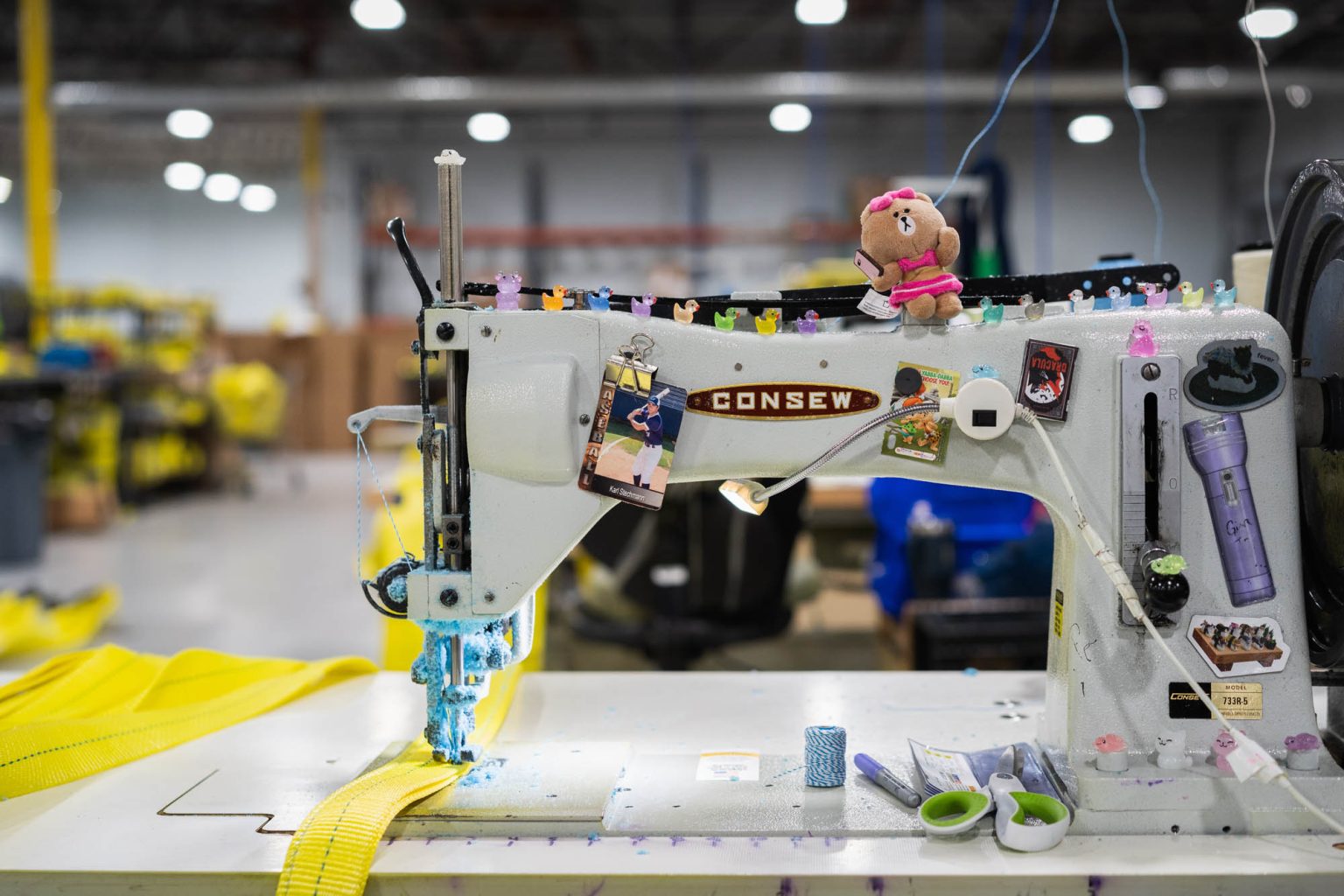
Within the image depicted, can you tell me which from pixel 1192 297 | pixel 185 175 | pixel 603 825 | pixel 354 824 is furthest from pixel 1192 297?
pixel 185 175

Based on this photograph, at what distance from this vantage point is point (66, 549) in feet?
19.5

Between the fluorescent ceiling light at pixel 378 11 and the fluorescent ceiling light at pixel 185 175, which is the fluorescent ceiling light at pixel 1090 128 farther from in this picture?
the fluorescent ceiling light at pixel 185 175

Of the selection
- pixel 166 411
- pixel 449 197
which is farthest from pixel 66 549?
pixel 449 197

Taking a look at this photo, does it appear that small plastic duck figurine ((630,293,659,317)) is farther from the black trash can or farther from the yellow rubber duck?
the black trash can

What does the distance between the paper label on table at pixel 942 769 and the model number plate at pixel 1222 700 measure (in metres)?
0.21

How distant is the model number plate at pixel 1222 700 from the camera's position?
1.06 m

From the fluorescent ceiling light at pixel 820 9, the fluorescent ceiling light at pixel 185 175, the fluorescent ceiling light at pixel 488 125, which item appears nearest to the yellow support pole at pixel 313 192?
the fluorescent ceiling light at pixel 185 175

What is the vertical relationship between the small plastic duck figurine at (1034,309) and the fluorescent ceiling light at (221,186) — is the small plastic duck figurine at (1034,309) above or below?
below

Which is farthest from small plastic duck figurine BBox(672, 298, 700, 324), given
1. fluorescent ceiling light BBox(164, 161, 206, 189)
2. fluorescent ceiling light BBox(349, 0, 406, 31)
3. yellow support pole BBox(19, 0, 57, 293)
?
fluorescent ceiling light BBox(164, 161, 206, 189)

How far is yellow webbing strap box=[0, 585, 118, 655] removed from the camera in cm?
352

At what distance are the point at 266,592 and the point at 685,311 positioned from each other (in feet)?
14.1

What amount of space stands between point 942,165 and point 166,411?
7.98 meters

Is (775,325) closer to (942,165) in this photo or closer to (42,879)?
(42,879)

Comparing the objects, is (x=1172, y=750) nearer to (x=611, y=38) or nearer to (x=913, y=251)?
(x=913, y=251)
